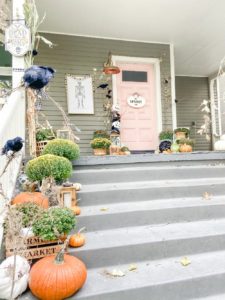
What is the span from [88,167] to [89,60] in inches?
126

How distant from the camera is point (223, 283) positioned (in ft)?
7.30

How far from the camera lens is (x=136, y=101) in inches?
257

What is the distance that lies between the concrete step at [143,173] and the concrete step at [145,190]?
0.09m

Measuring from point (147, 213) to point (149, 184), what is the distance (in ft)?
2.20

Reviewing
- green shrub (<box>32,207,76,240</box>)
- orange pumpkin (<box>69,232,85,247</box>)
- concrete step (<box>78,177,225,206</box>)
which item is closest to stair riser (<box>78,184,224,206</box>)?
concrete step (<box>78,177,225,206</box>)

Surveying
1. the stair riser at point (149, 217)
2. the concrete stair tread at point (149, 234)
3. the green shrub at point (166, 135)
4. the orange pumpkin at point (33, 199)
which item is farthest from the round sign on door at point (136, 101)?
the orange pumpkin at point (33, 199)

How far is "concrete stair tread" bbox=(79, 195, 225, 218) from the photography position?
9.43 feet

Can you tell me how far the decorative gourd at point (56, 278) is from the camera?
183cm

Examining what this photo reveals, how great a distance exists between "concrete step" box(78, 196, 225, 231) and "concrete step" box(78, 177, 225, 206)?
0.08m

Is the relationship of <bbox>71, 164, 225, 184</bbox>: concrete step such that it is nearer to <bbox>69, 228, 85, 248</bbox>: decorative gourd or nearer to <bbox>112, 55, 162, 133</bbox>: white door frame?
<bbox>69, 228, 85, 248</bbox>: decorative gourd

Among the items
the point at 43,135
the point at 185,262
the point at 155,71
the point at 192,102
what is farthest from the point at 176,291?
the point at 192,102

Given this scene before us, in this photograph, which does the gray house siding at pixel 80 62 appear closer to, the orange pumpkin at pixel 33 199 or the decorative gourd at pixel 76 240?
the orange pumpkin at pixel 33 199

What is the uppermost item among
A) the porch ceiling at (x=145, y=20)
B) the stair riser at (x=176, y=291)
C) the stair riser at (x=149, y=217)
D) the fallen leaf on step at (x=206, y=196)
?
the porch ceiling at (x=145, y=20)

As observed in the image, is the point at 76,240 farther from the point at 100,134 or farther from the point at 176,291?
the point at 100,134
